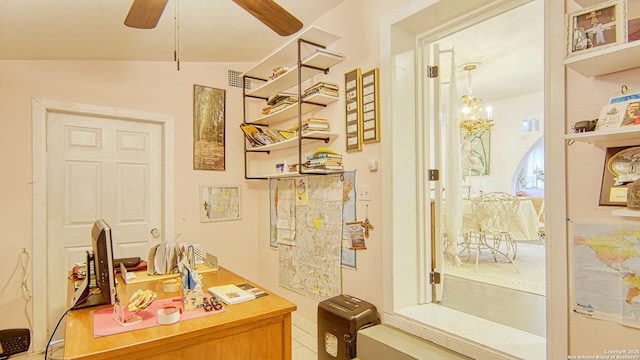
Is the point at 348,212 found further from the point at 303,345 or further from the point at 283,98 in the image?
the point at 283,98

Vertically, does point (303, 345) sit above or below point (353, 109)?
below

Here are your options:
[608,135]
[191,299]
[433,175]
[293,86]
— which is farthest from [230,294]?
[293,86]

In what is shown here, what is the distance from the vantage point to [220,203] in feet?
12.0

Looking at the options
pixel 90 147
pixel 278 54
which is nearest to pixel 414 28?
pixel 278 54

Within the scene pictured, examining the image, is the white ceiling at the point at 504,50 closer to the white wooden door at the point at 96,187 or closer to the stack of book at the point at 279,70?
the stack of book at the point at 279,70

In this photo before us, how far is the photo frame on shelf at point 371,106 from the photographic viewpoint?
2443 mm

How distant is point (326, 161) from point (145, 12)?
151cm

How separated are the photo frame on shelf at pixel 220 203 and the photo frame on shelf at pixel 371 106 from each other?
6.01 ft

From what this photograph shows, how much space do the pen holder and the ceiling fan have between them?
1.32 meters

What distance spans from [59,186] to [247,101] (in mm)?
1973

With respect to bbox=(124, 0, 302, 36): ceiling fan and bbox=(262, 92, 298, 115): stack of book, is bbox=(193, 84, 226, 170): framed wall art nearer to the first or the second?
bbox=(262, 92, 298, 115): stack of book

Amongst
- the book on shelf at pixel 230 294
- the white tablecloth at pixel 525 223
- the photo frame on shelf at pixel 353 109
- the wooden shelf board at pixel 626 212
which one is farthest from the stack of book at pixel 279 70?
the white tablecloth at pixel 525 223

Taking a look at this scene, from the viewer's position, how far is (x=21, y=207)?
268 centimetres

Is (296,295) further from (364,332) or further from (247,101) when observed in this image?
(247,101)
